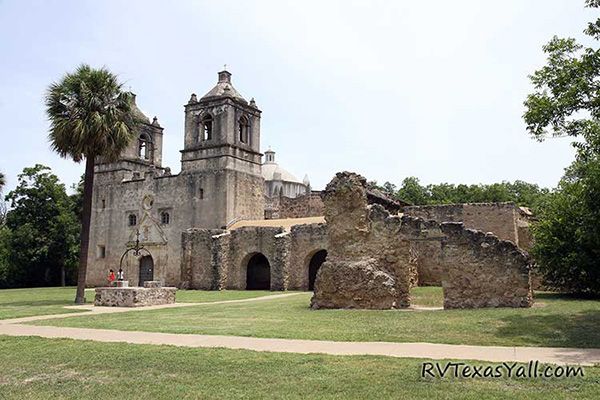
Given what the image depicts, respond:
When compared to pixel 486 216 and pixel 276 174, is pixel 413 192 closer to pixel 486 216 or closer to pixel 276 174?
pixel 276 174

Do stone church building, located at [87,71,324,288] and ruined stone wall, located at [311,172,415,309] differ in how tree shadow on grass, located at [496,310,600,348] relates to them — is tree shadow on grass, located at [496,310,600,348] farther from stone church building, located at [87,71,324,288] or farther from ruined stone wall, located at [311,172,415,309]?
stone church building, located at [87,71,324,288]

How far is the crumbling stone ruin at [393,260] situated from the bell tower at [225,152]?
18266 millimetres

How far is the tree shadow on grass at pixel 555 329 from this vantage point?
8977 mm

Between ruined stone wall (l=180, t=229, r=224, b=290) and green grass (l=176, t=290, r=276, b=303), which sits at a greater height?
ruined stone wall (l=180, t=229, r=224, b=290)

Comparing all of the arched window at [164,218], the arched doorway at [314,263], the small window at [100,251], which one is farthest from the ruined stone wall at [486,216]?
the small window at [100,251]

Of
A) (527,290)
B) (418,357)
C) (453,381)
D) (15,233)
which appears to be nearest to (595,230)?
(527,290)

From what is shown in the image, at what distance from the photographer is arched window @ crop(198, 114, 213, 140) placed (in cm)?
3622

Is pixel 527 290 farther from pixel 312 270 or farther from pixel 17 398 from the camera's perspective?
pixel 312 270

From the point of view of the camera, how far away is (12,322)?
13.7 m

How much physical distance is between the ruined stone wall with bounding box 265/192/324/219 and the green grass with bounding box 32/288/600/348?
75.2ft

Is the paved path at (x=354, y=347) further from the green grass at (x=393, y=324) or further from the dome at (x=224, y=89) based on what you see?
the dome at (x=224, y=89)

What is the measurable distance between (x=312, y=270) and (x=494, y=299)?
16017mm

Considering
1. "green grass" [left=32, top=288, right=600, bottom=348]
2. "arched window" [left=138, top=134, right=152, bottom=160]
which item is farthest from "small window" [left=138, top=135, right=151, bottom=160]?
"green grass" [left=32, top=288, right=600, bottom=348]

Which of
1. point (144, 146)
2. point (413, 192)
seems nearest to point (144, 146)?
point (144, 146)
